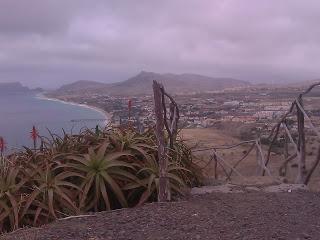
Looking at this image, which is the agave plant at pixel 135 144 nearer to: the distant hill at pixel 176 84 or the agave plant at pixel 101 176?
the agave plant at pixel 101 176

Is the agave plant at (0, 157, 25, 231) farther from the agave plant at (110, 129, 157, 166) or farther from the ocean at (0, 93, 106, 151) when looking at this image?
the agave plant at (110, 129, 157, 166)

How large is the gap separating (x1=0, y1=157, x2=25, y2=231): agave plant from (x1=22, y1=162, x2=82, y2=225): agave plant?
0.12 m

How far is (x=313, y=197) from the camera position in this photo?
645cm

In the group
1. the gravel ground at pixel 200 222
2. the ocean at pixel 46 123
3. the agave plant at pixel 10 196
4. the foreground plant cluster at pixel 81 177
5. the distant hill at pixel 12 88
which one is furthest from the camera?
the distant hill at pixel 12 88

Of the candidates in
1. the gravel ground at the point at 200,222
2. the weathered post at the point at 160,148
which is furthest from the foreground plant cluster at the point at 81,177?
the gravel ground at the point at 200,222

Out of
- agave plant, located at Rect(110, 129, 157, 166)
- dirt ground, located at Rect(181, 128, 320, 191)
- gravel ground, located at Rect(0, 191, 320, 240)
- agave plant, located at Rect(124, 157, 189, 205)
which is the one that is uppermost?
agave plant, located at Rect(110, 129, 157, 166)

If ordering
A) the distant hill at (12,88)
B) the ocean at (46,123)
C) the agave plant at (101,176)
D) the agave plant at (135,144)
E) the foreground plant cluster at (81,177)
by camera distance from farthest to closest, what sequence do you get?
the distant hill at (12,88) < the ocean at (46,123) < the agave plant at (135,144) < the agave plant at (101,176) < the foreground plant cluster at (81,177)

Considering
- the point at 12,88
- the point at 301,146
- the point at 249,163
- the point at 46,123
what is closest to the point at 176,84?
the point at 12,88

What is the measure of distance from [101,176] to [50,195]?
64 centimetres

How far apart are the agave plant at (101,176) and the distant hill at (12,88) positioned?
105593 millimetres

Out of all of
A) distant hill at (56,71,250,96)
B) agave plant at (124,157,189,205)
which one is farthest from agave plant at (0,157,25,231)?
distant hill at (56,71,250,96)

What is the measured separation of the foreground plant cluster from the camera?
578 cm

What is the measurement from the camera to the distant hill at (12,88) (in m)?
109

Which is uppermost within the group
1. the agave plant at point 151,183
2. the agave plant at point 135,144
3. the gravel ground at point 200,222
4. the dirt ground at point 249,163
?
the agave plant at point 135,144
